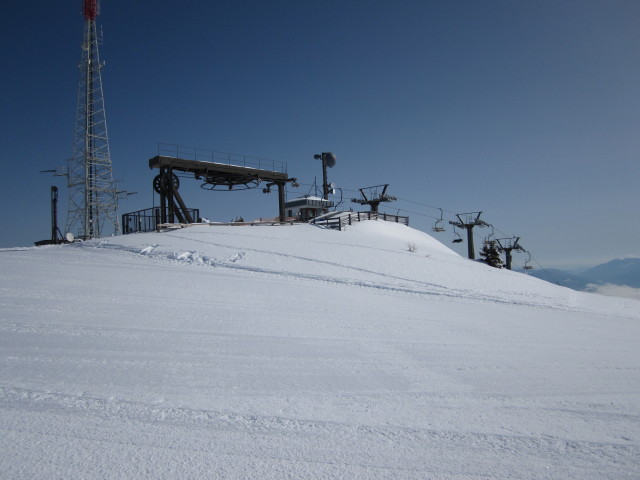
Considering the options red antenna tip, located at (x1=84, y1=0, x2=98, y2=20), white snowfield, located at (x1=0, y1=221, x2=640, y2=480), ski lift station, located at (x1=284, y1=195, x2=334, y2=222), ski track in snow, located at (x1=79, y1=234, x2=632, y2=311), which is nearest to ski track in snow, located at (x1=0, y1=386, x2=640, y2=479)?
white snowfield, located at (x1=0, y1=221, x2=640, y2=480)

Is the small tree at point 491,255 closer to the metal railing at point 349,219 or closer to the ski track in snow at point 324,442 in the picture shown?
the metal railing at point 349,219

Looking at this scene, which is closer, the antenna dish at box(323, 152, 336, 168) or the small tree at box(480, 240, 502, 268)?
the small tree at box(480, 240, 502, 268)

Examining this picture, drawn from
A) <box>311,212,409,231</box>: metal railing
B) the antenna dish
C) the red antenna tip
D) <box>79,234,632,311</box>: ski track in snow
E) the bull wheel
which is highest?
the red antenna tip

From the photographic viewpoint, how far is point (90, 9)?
35.7 m

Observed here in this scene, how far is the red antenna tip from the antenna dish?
81.8 feet

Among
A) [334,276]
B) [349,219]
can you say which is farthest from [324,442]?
[349,219]

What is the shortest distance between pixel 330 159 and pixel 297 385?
3591 cm

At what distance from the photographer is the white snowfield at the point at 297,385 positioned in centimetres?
313

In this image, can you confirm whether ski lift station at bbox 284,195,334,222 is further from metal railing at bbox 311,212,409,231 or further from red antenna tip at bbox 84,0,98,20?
red antenna tip at bbox 84,0,98,20

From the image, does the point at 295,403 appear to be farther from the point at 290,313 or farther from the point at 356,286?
the point at 356,286

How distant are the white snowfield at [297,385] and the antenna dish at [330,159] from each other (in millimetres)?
29702

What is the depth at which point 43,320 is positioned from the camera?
263 inches

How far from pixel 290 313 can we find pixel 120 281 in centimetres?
512

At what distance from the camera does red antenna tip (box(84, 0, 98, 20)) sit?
117 feet
